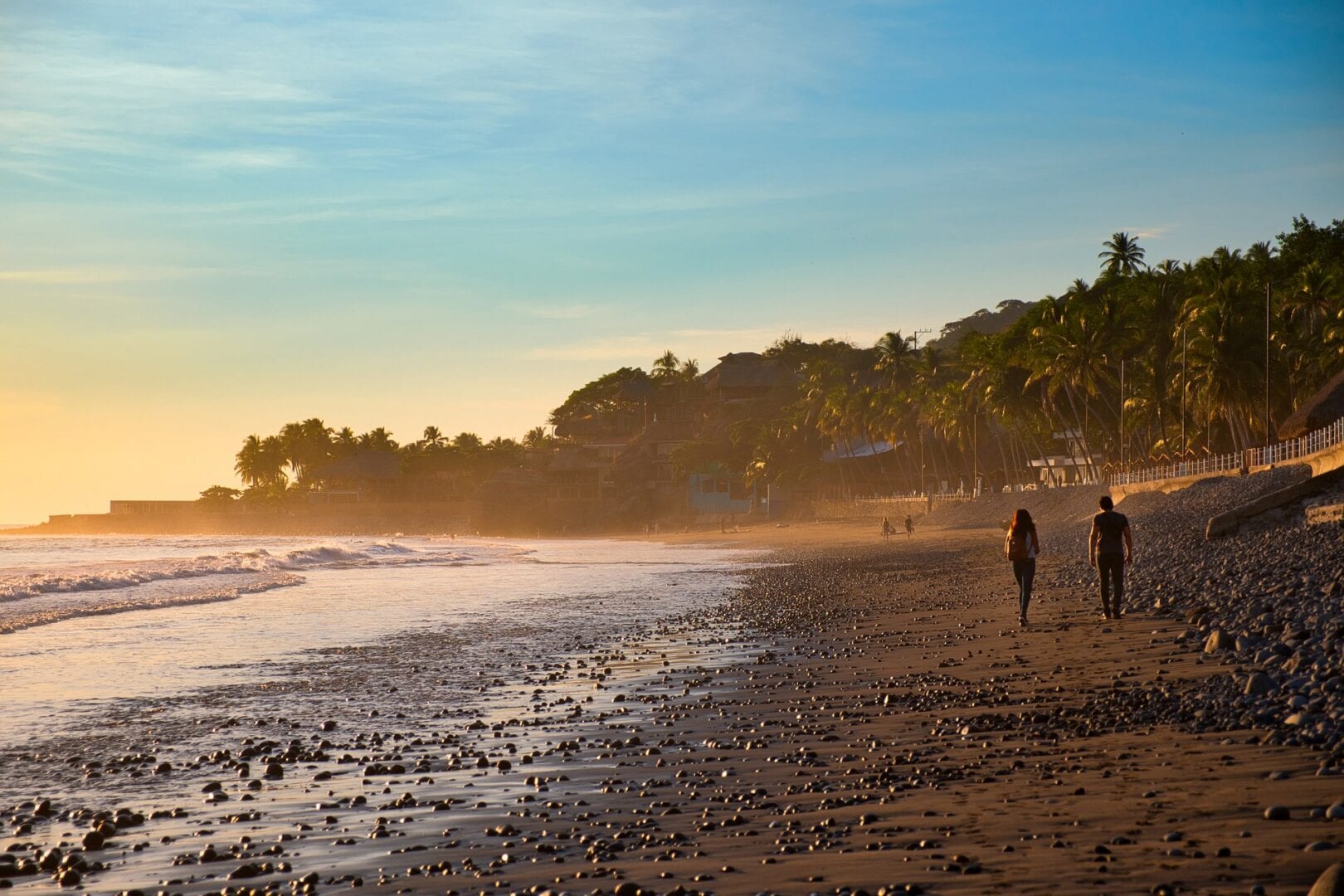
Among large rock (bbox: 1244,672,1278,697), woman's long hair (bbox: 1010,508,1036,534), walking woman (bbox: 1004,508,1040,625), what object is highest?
woman's long hair (bbox: 1010,508,1036,534)

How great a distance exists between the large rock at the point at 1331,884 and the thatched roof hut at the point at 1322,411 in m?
41.3

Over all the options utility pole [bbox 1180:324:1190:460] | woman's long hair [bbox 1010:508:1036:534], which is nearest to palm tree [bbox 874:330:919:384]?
utility pole [bbox 1180:324:1190:460]

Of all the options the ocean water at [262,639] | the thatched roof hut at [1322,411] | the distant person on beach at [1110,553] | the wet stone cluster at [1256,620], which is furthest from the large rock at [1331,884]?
the thatched roof hut at [1322,411]

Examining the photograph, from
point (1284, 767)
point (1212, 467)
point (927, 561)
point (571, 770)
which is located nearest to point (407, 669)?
point (571, 770)

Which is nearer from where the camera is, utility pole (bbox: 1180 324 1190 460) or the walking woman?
the walking woman

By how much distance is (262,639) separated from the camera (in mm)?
20625

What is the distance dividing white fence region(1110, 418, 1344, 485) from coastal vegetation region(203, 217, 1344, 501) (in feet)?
7.53

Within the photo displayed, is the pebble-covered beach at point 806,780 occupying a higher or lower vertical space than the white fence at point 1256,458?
lower

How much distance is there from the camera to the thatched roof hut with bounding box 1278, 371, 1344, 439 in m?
41.1

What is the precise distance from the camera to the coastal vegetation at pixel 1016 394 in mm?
57812

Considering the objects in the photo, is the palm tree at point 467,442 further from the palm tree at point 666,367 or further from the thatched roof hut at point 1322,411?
the thatched roof hut at point 1322,411

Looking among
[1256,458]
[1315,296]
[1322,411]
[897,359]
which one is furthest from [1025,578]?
[897,359]

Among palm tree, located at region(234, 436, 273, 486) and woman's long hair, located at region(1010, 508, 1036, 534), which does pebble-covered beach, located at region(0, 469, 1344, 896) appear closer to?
woman's long hair, located at region(1010, 508, 1036, 534)

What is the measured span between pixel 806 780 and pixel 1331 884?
14.1ft
